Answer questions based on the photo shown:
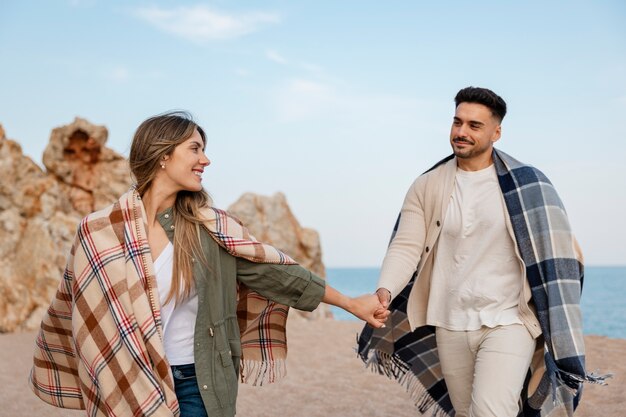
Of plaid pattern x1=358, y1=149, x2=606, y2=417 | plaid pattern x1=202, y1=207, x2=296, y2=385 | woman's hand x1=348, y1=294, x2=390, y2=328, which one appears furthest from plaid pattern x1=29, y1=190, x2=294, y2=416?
plaid pattern x1=358, y1=149, x2=606, y2=417

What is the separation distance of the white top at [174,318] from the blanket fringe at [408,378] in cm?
183

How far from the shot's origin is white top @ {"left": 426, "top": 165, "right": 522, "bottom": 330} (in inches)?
162

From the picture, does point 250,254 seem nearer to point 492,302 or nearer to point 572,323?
point 492,302

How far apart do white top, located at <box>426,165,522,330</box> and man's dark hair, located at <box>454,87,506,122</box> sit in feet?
1.08

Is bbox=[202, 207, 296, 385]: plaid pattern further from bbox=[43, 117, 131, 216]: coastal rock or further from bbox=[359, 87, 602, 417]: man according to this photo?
bbox=[43, 117, 131, 216]: coastal rock

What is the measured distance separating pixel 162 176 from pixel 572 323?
236cm

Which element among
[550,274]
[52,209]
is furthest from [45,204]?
[550,274]

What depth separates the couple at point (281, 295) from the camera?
3424 mm

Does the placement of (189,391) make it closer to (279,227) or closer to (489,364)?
(489,364)

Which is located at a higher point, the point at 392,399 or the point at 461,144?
the point at 461,144

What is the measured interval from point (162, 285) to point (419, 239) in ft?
5.72

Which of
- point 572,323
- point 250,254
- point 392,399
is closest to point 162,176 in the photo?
point 250,254

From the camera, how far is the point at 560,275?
13.9 feet

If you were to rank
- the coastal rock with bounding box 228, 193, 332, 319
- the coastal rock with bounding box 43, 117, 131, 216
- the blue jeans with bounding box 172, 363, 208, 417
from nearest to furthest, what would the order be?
the blue jeans with bounding box 172, 363, 208, 417, the coastal rock with bounding box 43, 117, 131, 216, the coastal rock with bounding box 228, 193, 332, 319
